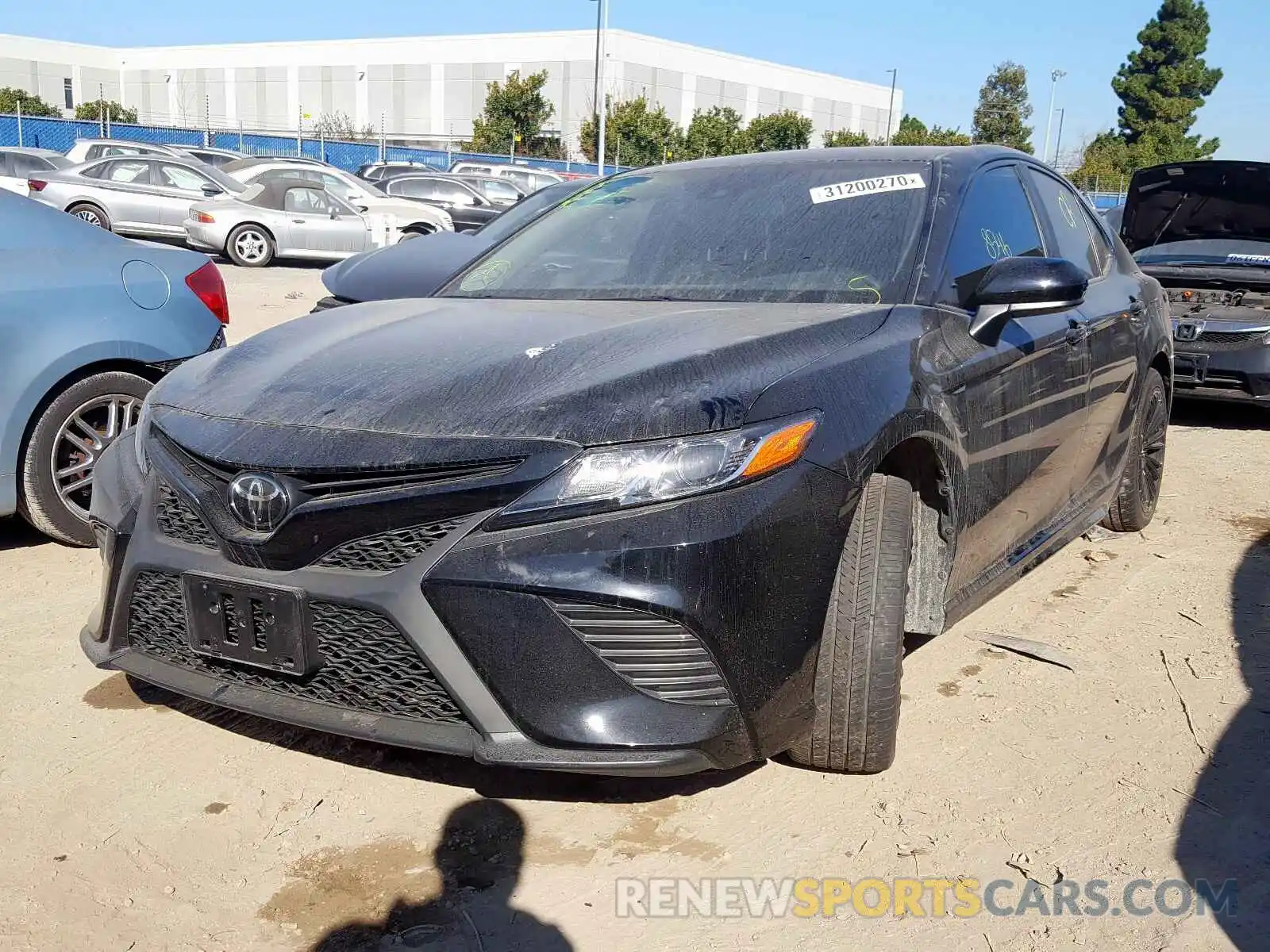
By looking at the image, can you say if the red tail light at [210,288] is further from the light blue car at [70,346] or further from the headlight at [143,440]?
the headlight at [143,440]

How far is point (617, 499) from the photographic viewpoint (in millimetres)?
2309

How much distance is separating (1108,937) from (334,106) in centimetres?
8535

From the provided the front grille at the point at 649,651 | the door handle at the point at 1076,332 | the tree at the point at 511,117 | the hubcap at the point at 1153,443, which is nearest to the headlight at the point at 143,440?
the front grille at the point at 649,651

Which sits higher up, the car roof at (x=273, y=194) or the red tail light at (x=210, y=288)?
the car roof at (x=273, y=194)

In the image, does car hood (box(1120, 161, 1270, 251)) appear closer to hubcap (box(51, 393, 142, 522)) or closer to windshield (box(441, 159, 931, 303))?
windshield (box(441, 159, 931, 303))

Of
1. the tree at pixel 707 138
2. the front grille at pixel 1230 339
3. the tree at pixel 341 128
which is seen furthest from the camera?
the tree at pixel 341 128

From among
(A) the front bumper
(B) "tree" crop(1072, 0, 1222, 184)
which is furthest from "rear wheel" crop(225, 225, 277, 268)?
(B) "tree" crop(1072, 0, 1222, 184)

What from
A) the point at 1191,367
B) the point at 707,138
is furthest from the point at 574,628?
the point at 707,138

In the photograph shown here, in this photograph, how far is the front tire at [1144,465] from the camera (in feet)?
16.1

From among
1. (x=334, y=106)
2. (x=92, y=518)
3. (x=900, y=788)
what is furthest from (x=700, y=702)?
(x=334, y=106)

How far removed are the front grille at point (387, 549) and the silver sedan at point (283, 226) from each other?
15895 millimetres

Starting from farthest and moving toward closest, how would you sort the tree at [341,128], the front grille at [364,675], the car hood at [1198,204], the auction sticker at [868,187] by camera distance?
the tree at [341,128], the car hood at [1198,204], the auction sticker at [868,187], the front grille at [364,675]

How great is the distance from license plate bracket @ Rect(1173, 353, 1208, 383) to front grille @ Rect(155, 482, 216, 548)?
21.1ft

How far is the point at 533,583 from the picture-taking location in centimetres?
229
